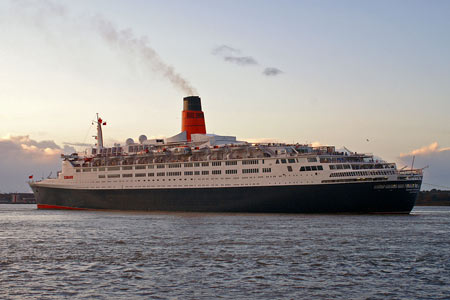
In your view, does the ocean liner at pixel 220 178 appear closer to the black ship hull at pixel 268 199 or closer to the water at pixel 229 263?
the black ship hull at pixel 268 199

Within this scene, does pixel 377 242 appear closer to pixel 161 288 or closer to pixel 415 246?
pixel 415 246

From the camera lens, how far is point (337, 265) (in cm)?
3014

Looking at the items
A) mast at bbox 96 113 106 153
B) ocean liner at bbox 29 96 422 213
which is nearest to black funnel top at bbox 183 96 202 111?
ocean liner at bbox 29 96 422 213

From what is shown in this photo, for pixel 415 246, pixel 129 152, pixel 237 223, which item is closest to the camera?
pixel 415 246

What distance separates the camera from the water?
78.5ft

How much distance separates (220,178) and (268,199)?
7857mm

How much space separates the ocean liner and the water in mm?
17770

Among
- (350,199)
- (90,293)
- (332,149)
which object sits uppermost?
(332,149)

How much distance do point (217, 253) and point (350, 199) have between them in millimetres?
35662

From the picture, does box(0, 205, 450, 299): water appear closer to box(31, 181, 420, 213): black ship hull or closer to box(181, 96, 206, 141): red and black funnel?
box(31, 181, 420, 213): black ship hull

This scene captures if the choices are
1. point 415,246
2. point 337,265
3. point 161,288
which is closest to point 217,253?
point 337,265

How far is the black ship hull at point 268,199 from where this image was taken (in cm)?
6669

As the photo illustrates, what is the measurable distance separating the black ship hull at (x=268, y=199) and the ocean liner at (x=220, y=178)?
0.11 metres

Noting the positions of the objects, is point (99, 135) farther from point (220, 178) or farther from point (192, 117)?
point (220, 178)
